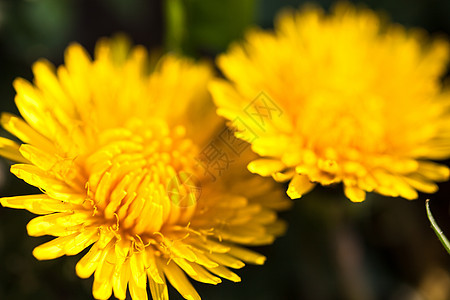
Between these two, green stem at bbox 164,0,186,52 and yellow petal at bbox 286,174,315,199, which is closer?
yellow petal at bbox 286,174,315,199

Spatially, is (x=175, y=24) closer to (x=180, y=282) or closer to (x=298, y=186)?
(x=298, y=186)

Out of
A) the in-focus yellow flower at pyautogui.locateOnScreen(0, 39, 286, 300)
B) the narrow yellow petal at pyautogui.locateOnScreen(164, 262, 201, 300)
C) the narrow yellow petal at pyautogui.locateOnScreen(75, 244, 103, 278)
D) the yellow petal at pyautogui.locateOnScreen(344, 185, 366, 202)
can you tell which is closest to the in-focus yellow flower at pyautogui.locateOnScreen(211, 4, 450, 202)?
the yellow petal at pyautogui.locateOnScreen(344, 185, 366, 202)

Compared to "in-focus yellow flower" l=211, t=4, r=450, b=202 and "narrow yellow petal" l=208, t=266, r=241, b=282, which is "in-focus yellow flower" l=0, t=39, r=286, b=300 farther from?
"in-focus yellow flower" l=211, t=4, r=450, b=202

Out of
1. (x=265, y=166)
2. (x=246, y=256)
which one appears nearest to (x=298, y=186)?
(x=265, y=166)

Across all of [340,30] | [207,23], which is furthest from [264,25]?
[340,30]

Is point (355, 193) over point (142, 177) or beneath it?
over

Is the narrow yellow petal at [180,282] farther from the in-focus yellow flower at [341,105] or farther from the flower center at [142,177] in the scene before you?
the in-focus yellow flower at [341,105]

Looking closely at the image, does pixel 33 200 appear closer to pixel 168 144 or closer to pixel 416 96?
pixel 168 144

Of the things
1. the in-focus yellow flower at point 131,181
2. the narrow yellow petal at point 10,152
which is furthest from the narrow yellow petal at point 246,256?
the narrow yellow petal at point 10,152
